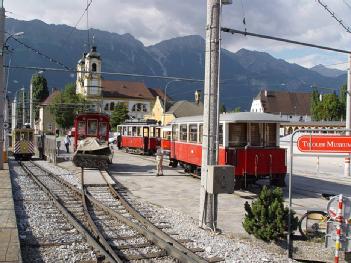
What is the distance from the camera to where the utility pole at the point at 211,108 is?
36.1 ft

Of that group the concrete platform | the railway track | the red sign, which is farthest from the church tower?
the red sign

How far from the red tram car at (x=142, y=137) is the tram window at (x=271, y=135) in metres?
22.2

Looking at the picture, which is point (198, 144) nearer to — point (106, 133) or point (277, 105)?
point (106, 133)

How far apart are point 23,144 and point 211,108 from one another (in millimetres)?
26901

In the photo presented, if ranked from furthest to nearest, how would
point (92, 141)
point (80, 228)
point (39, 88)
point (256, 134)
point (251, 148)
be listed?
point (39, 88)
point (92, 141)
point (256, 134)
point (251, 148)
point (80, 228)

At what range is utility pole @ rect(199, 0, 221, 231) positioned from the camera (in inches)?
433

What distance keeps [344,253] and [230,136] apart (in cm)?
891

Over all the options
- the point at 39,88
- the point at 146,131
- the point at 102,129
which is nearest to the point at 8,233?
the point at 102,129

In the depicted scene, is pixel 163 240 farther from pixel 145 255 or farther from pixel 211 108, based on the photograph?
pixel 211 108

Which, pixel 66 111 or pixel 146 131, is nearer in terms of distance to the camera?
pixel 146 131

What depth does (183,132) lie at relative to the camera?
23.2 m

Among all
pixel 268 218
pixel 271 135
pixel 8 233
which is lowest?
pixel 8 233

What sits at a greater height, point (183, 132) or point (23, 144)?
point (183, 132)

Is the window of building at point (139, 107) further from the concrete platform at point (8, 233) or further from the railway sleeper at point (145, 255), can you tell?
the railway sleeper at point (145, 255)
